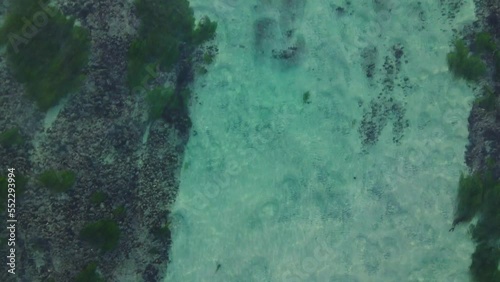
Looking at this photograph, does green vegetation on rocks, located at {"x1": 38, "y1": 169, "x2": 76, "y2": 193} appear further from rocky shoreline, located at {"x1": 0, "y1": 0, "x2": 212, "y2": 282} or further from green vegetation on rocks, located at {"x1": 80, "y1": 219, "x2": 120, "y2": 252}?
green vegetation on rocks, located at {"x1": 80, "y1": 219, "x2": 120, "y2": 252}

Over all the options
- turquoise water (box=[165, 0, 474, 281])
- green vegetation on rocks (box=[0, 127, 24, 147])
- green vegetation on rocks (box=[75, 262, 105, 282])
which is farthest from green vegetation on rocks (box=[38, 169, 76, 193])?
turquoise water (box=[165, 0, 474, 281])

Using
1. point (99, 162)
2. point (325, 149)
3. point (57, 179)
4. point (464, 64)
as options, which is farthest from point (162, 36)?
point (464, 64)

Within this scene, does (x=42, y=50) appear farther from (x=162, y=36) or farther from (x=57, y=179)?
(x=57, y=179)

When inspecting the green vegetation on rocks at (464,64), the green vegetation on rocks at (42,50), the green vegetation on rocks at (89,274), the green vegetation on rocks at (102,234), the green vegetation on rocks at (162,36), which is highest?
the green vegetation on rocks at (464,64)

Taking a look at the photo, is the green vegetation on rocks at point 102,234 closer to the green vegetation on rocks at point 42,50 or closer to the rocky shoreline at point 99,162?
the rocky shoreline at point 99,162

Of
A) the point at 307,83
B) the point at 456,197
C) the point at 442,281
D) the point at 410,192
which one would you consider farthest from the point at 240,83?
the point at 442,281

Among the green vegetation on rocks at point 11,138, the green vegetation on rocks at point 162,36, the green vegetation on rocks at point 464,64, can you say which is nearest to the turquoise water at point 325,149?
the green vegetation on rocks at point 464,64

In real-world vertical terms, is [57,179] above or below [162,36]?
below

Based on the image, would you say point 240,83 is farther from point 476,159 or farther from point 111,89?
point 476,159
